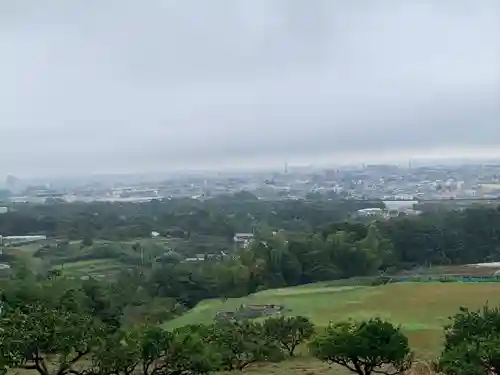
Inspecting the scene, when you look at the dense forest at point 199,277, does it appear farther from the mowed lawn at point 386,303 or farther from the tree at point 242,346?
the mowed lawn at point 386,303

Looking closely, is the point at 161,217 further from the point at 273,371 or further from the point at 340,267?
the point at 273,371

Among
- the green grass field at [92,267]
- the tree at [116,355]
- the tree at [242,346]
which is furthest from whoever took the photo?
the green grass field at [92,267]

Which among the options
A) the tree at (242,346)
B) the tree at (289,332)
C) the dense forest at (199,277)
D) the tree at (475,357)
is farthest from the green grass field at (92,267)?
the tree at (475,357)

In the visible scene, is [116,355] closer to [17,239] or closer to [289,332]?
[289,332]

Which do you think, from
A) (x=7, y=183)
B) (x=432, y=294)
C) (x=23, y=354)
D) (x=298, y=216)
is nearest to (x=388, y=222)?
(x=432, y=294)

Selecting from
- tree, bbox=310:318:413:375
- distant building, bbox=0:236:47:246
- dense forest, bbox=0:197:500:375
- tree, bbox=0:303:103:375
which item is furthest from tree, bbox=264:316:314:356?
distant building, bbox=0:236:47:246

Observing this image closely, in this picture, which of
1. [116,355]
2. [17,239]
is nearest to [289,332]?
[116,355]
